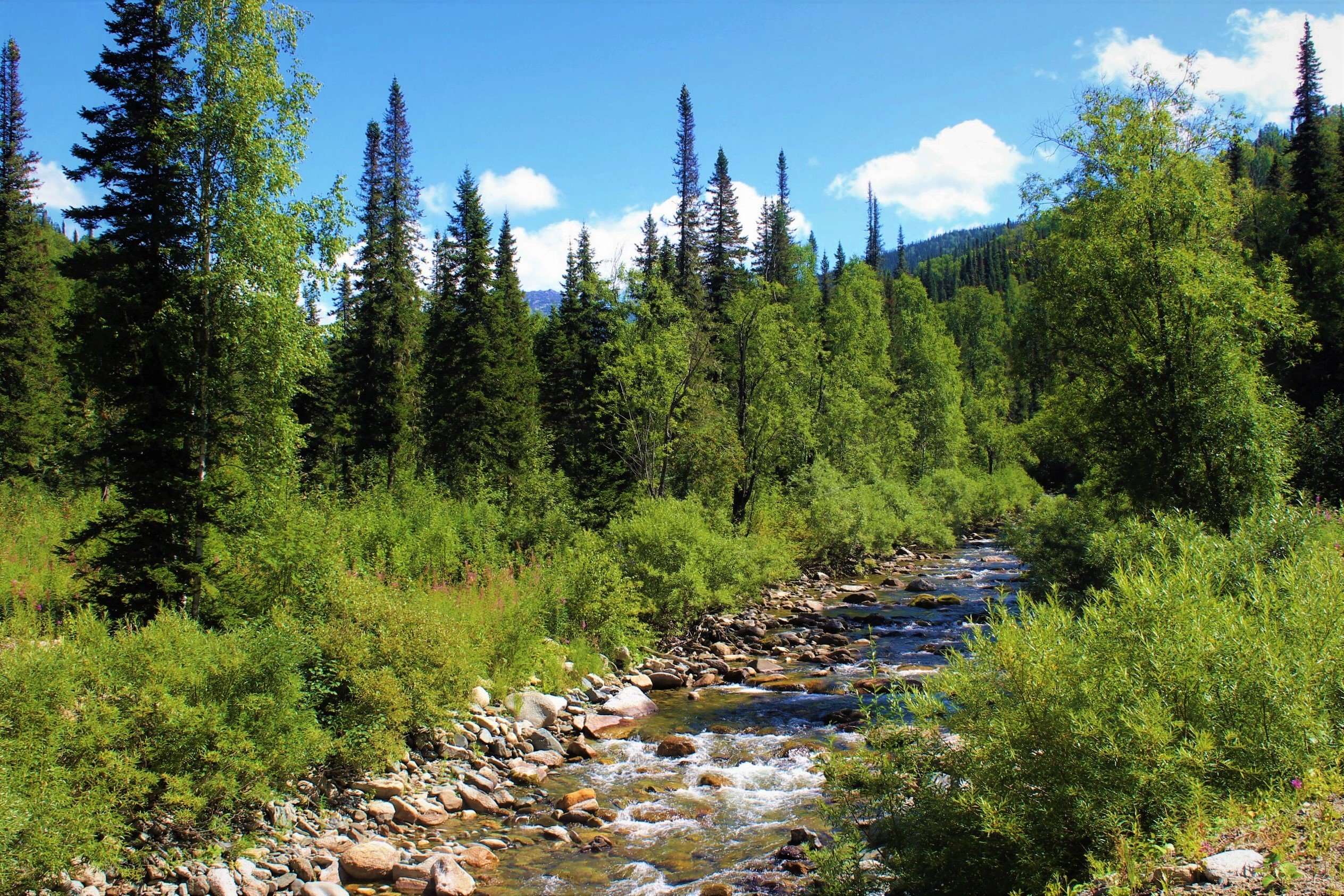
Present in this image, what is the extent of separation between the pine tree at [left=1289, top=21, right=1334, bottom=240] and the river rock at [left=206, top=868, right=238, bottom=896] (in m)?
52.7

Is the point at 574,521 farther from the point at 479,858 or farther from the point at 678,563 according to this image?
the point at 479,858

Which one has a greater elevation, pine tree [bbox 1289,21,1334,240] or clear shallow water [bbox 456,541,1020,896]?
pine tree [bbox 1289,21,1334,240]

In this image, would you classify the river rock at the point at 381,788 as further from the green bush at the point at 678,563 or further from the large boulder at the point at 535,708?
the green bush at the point at 678,563

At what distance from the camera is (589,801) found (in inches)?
390

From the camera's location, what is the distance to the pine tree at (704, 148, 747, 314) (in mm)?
49719

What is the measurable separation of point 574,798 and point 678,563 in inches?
388

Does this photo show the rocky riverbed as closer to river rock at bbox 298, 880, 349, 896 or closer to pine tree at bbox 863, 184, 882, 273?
river rock at bbox 298, 880, 349, 896

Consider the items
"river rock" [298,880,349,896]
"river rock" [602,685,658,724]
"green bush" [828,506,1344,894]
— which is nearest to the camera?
"green bush" [828,506,1344,894]

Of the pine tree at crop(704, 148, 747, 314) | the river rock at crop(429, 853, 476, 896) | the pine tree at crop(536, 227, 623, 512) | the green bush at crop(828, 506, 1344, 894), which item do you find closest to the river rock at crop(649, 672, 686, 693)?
the river rock at crop(429, 853, 476, 896)

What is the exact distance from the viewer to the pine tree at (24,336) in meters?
29.1

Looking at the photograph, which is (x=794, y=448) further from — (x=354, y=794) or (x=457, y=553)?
(x=354, y=794)

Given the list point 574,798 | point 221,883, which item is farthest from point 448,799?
point 221,883

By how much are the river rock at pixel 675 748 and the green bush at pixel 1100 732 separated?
570 centimetres

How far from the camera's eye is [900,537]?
37.6m
